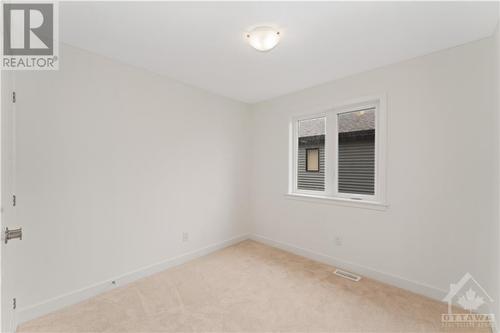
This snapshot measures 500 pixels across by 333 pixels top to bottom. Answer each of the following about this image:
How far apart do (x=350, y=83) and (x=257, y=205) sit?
244cm

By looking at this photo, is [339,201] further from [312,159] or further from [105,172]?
[105,172]

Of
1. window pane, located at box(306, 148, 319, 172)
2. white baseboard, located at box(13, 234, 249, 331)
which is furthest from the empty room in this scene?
window pane, located at box(306, 148, 319, 172)

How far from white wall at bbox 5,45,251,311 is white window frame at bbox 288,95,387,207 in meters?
1.29

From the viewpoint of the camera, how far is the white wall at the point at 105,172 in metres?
1.97

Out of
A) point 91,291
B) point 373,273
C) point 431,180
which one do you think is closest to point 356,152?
point 431,180

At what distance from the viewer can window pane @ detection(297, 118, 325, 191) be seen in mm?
3371

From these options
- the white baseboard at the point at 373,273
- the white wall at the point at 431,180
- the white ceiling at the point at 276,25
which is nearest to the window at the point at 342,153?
the white wall at the point at 431,180

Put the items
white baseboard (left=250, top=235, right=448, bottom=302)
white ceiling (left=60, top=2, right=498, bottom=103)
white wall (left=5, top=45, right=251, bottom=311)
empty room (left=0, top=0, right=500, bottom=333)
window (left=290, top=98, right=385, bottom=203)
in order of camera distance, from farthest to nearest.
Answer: window (left=290, top=98, right=385, bottom=203) < white baseboard (left=250, top=235, right=448, bottom=302) < white wall (left=5, top=45, right=251, bottom=311) < empty room (left=0, top=0, right=500, bottom=333) < white ceiling (left=60, top=2, right=498, bottom=103)

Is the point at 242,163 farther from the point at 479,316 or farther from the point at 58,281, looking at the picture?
the point at 479,316

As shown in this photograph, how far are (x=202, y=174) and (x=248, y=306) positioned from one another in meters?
1.88

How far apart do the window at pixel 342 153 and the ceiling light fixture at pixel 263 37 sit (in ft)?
5.08

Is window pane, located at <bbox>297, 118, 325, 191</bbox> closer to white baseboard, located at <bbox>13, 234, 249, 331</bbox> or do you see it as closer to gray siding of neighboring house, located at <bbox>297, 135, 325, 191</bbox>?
gray siding of neighboring house, located at <bbox>297, 135, 325, 191</bbox>

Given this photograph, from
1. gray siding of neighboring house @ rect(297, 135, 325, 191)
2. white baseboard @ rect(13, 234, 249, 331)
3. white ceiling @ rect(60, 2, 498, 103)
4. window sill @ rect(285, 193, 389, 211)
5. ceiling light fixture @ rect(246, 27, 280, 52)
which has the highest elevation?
white ceiling @ rect(60, 2, 498, 103)

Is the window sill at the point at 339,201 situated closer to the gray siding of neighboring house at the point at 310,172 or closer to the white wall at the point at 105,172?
the gray siding of neighboring house at the point at 310,172
